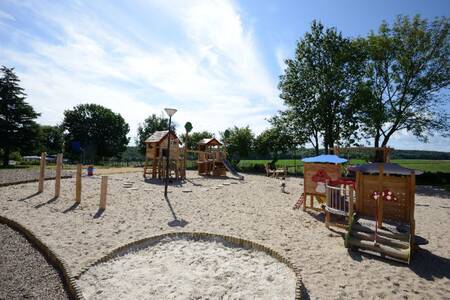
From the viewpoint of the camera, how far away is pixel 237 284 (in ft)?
15.5

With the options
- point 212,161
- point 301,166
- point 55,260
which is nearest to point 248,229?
point 55,260

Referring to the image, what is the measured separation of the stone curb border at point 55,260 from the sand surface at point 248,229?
0.41ft

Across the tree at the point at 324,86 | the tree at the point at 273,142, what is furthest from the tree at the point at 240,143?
the tree at the point at 324,86

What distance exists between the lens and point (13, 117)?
1049 inches

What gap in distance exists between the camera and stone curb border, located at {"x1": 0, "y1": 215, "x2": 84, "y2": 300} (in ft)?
14.3

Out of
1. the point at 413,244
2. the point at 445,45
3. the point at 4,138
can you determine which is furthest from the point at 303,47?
the point at 4,138

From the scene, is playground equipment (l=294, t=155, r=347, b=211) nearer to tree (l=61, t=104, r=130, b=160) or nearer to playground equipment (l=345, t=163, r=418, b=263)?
playground equipment (l=345, t=163, r=418, b=263)

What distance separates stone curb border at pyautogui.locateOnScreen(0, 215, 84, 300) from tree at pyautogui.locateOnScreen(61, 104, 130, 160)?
50.6 m

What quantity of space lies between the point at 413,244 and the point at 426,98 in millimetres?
22866

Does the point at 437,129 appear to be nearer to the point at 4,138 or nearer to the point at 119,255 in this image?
the point at 119,255

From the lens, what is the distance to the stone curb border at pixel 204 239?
4.67 meters

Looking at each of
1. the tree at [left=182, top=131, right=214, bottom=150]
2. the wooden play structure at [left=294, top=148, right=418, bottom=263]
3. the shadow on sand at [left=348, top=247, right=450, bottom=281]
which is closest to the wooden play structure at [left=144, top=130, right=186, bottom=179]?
the wooden play structure at [left=294, top=148, right=418, bottom=263]

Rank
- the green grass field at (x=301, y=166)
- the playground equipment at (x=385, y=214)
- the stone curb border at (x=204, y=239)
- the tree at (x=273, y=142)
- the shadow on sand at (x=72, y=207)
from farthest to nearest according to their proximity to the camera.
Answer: the green grass field at (x=301, y=166)
the tree at (x=273, y=142)
the shadow on sand at (x=72, y=207)
the playground equipment at (x=385, y=214)
the stone curb border at (x=204, y=239)

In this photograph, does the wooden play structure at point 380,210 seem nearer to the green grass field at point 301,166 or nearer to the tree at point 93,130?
the green grass field at point 301,166
